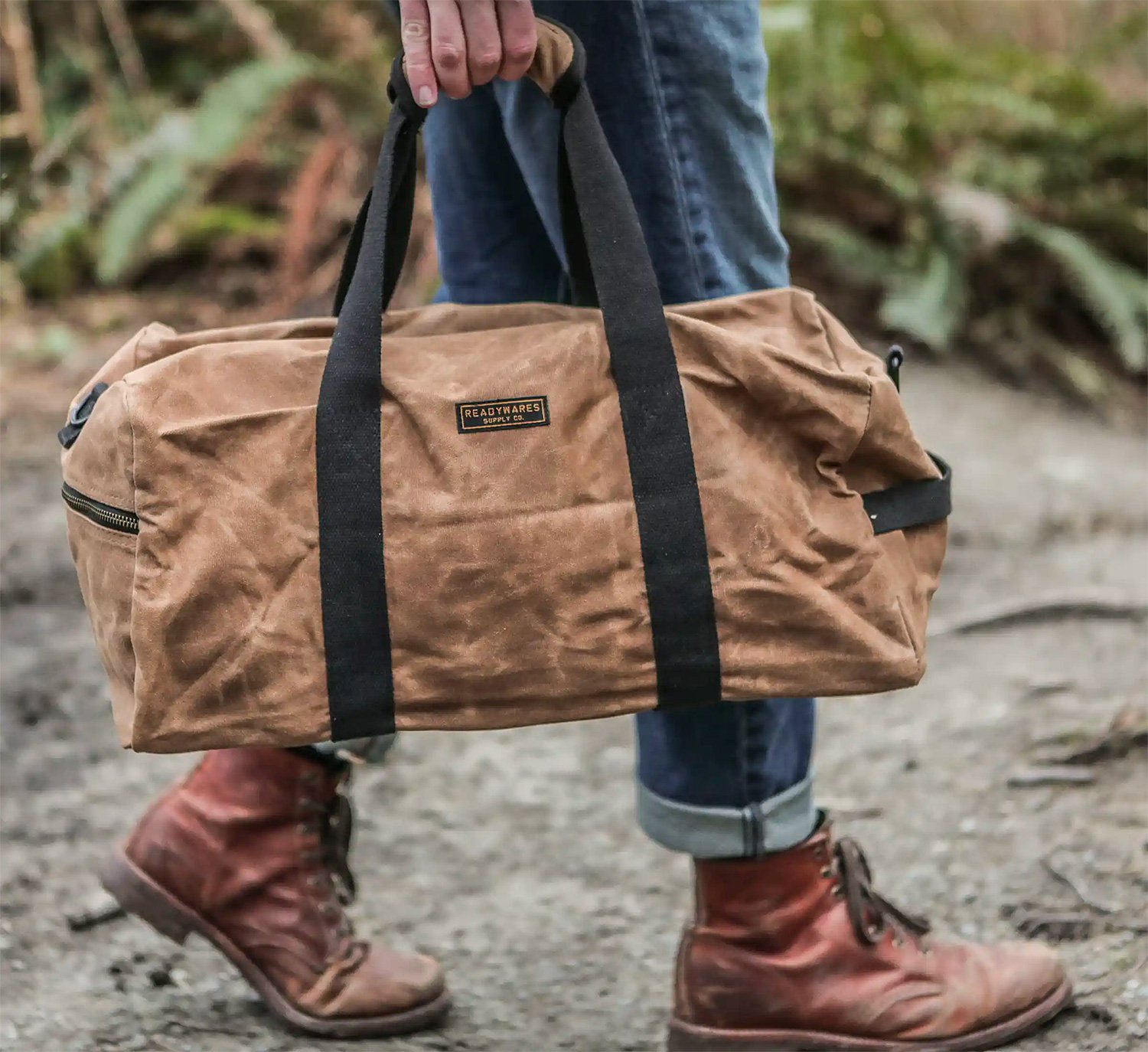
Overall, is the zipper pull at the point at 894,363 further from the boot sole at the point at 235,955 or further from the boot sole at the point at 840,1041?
the boot sole at the point at 235,955

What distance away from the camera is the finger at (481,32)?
4.19ft

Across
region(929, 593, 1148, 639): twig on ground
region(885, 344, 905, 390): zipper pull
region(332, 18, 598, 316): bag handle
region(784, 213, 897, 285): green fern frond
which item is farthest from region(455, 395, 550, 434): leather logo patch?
region(784, 213, 897, 285): green fern frond

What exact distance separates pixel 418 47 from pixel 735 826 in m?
0.96

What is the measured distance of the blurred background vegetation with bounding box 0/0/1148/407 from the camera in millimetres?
4430

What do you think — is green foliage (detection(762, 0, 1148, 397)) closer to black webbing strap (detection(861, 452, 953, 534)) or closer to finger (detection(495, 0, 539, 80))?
black webbing strap (detection(861, 452, 953, 534))

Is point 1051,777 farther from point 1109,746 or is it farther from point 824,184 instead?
point 824,184

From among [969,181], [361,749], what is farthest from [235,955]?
[969,181]

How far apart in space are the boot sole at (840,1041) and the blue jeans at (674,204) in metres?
0.24

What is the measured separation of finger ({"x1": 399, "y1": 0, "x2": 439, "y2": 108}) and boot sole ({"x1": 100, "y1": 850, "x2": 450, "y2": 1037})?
1.10 m

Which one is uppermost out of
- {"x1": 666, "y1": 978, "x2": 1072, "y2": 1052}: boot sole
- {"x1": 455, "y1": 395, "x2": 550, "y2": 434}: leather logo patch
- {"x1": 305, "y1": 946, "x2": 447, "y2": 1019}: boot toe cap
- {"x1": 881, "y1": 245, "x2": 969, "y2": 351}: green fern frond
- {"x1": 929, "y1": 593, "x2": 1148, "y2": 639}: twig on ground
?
{"x1": 455, "y1": 395, "x2": 550, "y2": 434}: leather logo patch

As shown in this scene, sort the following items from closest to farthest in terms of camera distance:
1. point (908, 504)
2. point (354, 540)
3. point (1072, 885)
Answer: point (354, 540), point (908, 504), point (1072, 885)

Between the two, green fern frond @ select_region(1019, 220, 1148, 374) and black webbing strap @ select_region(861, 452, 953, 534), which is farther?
green fern frond @ select_region(1019, 220, 1148, 374)

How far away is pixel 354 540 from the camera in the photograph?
4.14ft

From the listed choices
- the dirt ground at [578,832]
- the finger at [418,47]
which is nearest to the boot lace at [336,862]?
the dirt ground at [578,832]
